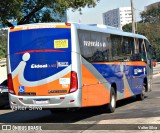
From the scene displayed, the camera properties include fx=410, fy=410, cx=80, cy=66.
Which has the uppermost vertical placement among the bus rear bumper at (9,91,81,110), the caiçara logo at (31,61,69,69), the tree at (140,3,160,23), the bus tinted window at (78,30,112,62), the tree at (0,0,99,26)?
the tree at (140,3,160,23)

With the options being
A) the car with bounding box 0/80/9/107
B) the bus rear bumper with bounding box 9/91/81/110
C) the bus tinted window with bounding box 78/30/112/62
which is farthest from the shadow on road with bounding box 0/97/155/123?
the car with bounding box 0/80/9/107

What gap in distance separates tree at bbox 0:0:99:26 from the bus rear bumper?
11.7m

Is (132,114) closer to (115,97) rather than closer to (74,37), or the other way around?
(115,97)

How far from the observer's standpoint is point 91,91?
12.9 m

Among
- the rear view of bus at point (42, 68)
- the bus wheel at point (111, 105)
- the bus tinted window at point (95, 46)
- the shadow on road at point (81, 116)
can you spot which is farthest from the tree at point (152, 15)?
the rear view of bus at point (42, 68)

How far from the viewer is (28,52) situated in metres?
12.4

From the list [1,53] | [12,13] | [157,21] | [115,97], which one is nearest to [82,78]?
[115,97]

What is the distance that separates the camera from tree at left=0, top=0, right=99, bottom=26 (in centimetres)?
2397

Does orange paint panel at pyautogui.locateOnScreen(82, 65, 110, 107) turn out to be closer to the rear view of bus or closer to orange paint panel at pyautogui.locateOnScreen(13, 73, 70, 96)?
the rear view of bus

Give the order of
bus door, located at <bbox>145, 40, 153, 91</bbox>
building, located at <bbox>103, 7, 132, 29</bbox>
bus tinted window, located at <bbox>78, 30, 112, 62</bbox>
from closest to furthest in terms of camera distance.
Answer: bus tinted window, located at <bbox>78, 30, 112, 62</bbox> < bus door, located at <bbox>145, 40, 153, 91</bbox> < building, located at <bbox>103, 7, 132, 29</bbox>

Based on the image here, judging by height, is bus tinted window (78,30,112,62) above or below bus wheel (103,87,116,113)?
above

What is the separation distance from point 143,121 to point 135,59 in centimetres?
679

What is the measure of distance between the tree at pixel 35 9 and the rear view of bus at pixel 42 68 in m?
11.1

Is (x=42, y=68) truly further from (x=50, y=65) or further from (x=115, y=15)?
(x=115, y=15)
